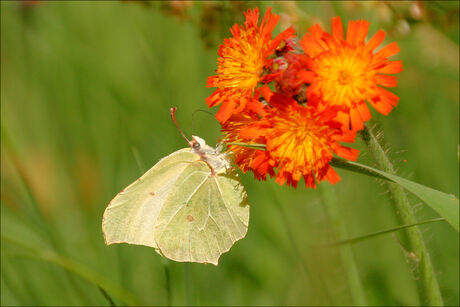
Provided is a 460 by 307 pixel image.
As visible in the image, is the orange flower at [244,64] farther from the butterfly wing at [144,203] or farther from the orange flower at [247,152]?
the butterfly wing at [144,203]

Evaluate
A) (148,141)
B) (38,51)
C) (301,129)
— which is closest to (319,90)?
(301,129)

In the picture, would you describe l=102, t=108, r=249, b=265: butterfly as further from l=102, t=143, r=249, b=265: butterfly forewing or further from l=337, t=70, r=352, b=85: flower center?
l=337, t=70, r=352, b=85: flower center

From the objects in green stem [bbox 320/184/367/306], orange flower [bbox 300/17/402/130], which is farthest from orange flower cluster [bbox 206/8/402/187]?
green stem [bbox 320/184/367/306]

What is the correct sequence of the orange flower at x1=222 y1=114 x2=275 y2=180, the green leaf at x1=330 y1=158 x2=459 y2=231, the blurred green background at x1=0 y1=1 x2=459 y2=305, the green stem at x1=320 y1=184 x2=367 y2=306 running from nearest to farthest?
the green leaf at x1=330 y1=158 x2=459 y2=231
the orange flower at x1=222 y1=114 x2=275 y2=180
the green stem at x1=320 y1=184 x2=367 y2=306
the blurred green background at x1=0 y1=1 x2=459 y2=305

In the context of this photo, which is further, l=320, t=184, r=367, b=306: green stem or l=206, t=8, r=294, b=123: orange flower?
l=320, t=184, r=367, b=306: green stem

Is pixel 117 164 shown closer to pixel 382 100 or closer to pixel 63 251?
pixel 63 251

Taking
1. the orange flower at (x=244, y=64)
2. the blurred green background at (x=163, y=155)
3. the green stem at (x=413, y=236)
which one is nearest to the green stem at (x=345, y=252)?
the blurred green background at (x=163, y=155)
